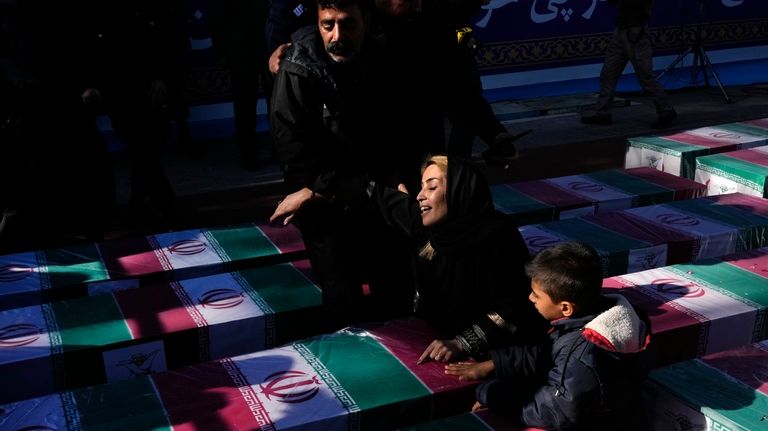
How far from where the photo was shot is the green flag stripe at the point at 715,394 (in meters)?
2.61

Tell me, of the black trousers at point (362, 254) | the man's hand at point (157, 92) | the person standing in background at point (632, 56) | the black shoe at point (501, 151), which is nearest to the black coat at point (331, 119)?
the black trousers at point (362, 254)

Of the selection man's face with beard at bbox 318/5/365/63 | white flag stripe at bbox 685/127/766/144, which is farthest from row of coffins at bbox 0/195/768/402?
white flag stripe at bbox 685/127/766/144

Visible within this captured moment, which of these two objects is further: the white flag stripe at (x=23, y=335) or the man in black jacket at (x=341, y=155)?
the man in black jacket at (x=341, y=155)

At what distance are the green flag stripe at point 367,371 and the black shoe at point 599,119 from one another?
645cm

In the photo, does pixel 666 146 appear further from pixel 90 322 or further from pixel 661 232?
pixel 90 322

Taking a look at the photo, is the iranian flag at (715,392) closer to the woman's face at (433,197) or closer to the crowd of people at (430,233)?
the crowd of people at (430,233)

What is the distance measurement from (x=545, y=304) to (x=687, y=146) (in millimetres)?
3232

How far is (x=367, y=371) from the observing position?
2.97 meters

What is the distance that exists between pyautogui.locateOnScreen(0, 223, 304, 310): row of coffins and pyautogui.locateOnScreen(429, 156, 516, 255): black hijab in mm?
1318

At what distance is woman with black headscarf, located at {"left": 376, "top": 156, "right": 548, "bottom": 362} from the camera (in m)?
3.04

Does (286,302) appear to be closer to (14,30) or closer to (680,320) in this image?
(680,320)

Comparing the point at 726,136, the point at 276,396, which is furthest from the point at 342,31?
the point at 726,136

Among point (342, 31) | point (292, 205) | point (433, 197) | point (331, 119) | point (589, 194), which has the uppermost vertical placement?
point (342, 31)

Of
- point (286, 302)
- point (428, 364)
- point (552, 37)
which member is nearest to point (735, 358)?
point (428, 364)
